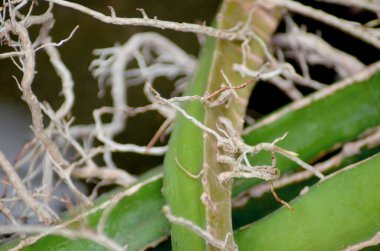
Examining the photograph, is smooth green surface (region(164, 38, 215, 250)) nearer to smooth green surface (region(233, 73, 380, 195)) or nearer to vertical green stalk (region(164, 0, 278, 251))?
vertical green stalk (region(164, 0, 278, 251))

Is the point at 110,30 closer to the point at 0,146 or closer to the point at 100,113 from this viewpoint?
the point at 100,113

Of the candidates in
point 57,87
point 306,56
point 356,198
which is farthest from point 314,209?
point 57,87

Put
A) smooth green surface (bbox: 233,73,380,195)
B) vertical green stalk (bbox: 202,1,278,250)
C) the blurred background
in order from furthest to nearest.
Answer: the blurred background → smooth green surface (bbox: 233,73,380,195) → vertical green stalk (bbox: 202,1,278,250)

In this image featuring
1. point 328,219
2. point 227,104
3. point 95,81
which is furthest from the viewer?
point 95,81

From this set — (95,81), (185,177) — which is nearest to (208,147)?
(185,177)

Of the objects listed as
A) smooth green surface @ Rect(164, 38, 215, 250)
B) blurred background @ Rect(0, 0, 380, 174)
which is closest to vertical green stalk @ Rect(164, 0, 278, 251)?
smooth green surface @ Rect(164, 38, 215, 250)

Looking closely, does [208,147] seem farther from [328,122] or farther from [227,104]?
[328,122]
